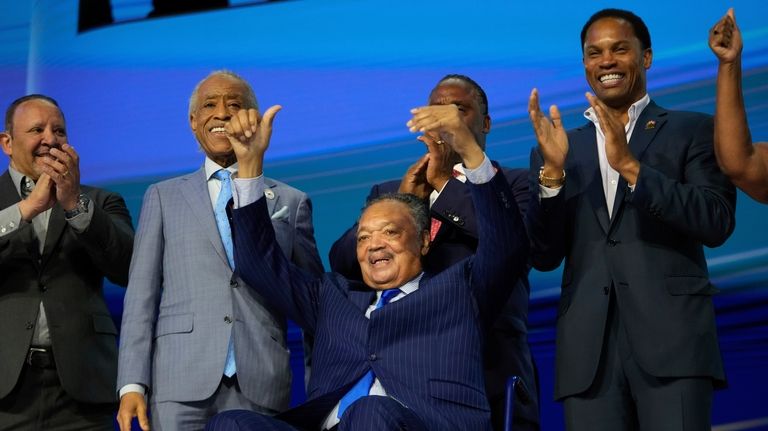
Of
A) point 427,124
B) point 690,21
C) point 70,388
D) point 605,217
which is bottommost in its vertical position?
point 70,388

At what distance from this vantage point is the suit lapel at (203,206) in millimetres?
3098

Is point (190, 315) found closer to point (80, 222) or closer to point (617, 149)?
point (80, 222)

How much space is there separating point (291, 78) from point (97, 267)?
1408 mm

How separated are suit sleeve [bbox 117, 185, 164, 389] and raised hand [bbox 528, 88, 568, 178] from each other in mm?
1070

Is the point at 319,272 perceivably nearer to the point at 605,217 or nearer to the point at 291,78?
the point at 605,217

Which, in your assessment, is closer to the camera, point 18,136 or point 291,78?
point 18,136

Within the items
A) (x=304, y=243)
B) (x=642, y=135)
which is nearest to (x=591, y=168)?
(x=642, y=135)

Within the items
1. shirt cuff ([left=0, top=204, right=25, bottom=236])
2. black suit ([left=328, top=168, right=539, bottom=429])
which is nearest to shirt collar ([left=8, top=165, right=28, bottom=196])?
shirt cuff ([left=0, top=204, right=25, bottom=236])

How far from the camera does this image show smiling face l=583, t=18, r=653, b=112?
9.86 feet

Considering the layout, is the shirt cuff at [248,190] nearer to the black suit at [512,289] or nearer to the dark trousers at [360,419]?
the black suit at [512,289]

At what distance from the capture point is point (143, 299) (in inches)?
119

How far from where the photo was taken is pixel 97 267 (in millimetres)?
3469

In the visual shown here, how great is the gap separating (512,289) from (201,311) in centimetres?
83

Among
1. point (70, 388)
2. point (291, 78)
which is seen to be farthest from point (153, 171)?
point (70, 388)
